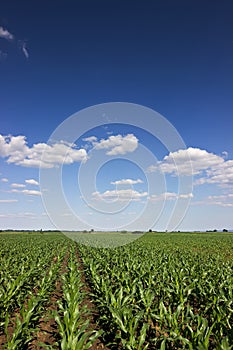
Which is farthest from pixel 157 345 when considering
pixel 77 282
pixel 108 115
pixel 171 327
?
pixel 108 115

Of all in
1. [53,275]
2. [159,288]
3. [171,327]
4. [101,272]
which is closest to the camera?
[171,327]

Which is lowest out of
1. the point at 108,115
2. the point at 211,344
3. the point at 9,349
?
the point at 211,344

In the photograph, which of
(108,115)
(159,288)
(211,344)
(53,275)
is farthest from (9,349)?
(108,115)

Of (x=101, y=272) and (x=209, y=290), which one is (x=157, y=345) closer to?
(x=209, y=290)

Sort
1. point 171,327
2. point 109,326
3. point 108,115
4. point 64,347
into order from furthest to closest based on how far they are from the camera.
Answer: point 108,115, point 109,326, point 171,327, point 64,347

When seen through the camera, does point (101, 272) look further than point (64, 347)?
Yes

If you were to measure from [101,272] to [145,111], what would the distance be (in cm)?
1241

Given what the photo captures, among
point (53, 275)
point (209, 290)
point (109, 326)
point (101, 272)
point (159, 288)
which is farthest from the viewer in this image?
point (101, 272)

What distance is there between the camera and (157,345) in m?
5.87

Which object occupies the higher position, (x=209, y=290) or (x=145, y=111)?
(x=145, y=111)

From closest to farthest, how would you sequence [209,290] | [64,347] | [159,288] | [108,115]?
[64,347], [209,290], [159,288], [108,115]

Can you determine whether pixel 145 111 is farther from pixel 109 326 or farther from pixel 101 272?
pixel 109 326

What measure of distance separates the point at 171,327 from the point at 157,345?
61cm

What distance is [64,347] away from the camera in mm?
4414
